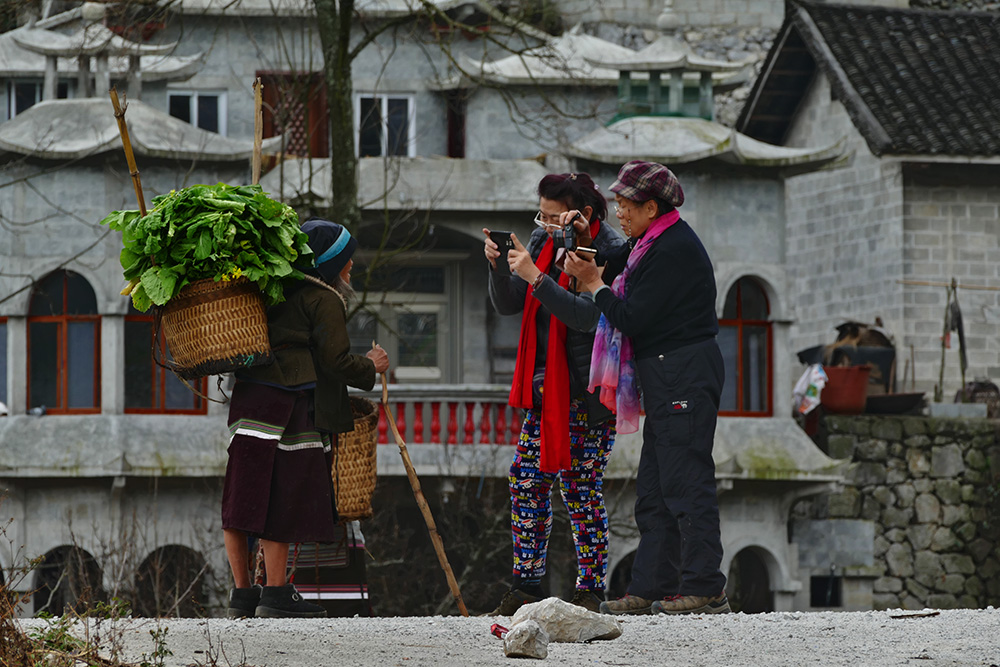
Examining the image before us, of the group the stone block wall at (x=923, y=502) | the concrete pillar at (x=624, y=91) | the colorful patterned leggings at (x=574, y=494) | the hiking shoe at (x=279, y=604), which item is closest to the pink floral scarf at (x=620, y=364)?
the colorful patterned leggings at (x=574, y=494)

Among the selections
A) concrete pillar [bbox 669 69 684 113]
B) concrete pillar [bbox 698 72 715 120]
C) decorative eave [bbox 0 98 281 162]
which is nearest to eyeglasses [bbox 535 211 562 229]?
decorative eave [bbox 0 98 281 162]

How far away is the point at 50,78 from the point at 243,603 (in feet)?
46.1

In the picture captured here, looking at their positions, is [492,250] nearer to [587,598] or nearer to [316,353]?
[316,353]

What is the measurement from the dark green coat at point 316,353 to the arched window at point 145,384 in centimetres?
1226

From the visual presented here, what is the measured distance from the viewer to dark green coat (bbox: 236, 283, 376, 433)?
6.62 metres

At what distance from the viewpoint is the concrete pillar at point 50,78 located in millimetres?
19375

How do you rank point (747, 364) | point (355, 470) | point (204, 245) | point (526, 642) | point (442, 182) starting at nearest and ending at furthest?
1. point (526, 642)
2. point (204, 245)
3. point (355, 470)
4. point (442, 182)
5. point (747, 364)

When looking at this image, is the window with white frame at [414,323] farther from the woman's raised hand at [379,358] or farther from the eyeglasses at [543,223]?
the eyeglasses at [543,223]

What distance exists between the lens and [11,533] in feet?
60.2

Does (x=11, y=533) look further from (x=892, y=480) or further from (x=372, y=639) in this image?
(x=372, y=639)

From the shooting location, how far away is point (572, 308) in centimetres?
659

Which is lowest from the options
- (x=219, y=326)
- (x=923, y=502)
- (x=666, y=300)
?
(x=923, y=502)

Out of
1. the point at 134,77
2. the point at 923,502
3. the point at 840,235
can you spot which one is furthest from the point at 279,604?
the point at 840,235

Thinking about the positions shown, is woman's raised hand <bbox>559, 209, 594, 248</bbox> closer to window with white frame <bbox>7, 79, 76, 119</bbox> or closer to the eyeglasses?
the eyeglasses
